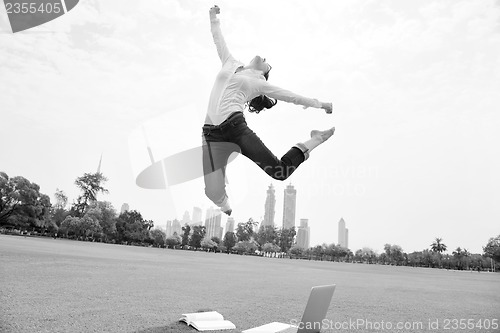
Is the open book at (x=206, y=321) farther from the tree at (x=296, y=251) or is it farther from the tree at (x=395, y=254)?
the tree at (x=395, y=254)

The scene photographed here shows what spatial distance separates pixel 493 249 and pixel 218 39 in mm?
131560

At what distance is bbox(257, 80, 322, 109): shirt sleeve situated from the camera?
3475mm

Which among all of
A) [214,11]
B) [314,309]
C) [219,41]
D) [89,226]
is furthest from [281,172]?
[89,226]

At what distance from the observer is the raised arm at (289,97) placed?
3475 mm

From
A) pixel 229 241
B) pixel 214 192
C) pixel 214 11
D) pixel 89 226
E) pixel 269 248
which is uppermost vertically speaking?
pixel 214 11

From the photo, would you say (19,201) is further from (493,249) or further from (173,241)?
(493,249)

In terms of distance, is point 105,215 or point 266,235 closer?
point 105,215

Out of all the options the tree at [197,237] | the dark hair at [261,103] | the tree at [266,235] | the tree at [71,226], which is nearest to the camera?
the dark hair at [261,103]

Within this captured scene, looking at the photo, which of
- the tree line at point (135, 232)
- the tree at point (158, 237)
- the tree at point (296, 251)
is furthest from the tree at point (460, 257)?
the tree at point (158, 237)

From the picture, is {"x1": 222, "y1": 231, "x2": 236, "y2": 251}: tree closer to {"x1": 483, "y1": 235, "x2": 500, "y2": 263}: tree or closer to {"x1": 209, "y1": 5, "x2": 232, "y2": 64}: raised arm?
{"x1": 483, "y1": 235, "x2": 500, "y2": 263}: tree

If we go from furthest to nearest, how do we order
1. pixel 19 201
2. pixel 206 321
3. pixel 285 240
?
pixel 285 240 → pixel 19 201 → pixel 206 321

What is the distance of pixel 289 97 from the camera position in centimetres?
349

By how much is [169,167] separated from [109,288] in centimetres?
744

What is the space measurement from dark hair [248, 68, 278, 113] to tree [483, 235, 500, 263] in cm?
12670
